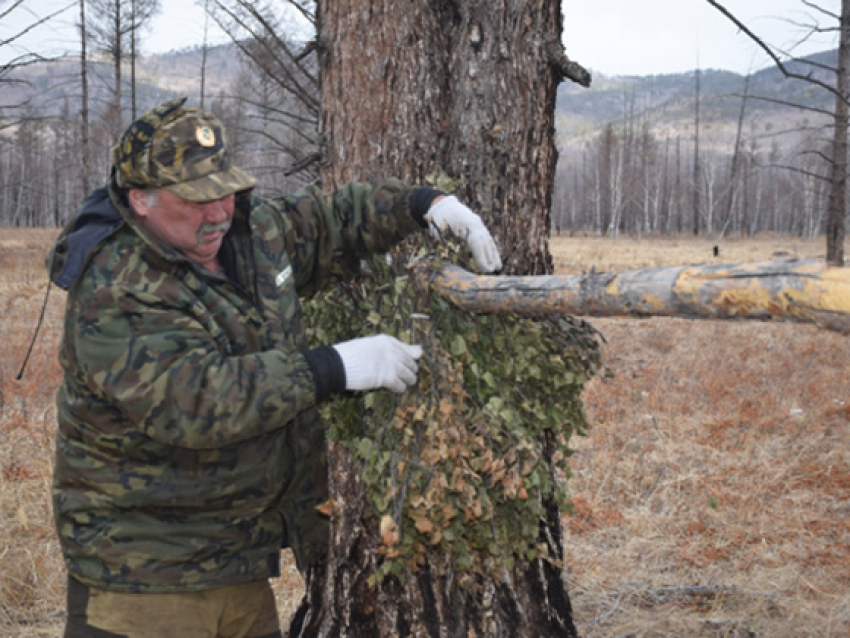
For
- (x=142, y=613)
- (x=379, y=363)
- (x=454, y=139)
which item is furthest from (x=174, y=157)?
(x=142, y=613)

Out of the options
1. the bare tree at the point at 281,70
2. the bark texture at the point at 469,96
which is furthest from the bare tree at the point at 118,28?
the bark texture at the point at 469,96

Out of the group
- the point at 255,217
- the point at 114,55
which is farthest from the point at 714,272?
the point at 114,55

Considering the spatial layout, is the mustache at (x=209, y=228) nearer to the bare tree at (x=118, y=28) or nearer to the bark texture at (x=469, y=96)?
the bark texture at (x=469, y=96)

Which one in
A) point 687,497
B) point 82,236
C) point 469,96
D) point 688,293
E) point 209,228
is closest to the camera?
point 688,293

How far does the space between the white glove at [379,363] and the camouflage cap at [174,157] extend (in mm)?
651

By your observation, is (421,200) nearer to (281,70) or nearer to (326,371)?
(326,371)

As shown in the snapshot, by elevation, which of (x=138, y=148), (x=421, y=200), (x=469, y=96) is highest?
(x=469, y=96)

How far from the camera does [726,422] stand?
7.75 meters

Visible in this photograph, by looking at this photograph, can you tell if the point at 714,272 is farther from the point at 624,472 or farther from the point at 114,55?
the point at 114,55

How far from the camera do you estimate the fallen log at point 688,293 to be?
142 cm

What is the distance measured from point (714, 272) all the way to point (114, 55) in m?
25.2

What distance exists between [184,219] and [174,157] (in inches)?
7.8

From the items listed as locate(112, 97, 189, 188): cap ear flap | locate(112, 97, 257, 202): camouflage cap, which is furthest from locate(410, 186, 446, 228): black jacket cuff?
locate(112, 97, 189, 188): cap ear flap

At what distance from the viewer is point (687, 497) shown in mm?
5973
